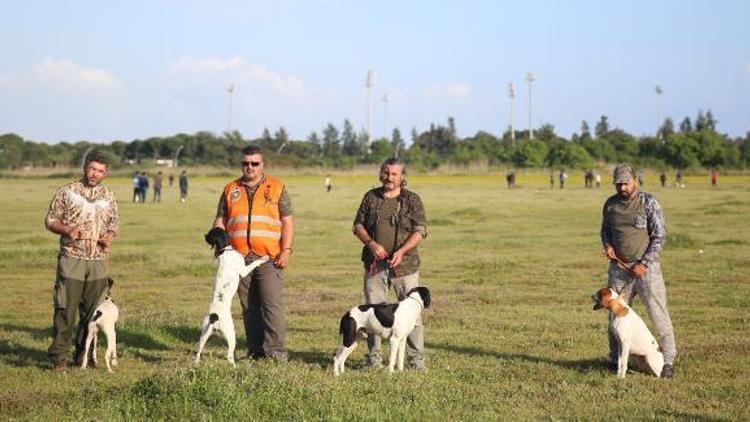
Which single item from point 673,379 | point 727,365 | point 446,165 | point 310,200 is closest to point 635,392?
point 673,379

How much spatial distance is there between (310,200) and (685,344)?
1732 inches

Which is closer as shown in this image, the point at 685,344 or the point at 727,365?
the point at 727,365

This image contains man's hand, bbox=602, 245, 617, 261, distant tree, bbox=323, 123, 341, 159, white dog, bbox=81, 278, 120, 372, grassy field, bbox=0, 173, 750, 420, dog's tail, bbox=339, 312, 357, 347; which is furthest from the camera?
distant tree, bbox=323, 123, 341, 159

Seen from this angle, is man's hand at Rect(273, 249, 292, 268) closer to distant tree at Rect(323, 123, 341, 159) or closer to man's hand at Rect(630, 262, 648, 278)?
man's hand at Rect(630, 262, 648, 278)

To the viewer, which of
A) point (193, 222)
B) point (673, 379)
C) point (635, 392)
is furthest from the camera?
point (193, 222)

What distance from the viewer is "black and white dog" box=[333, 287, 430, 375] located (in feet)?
28.0

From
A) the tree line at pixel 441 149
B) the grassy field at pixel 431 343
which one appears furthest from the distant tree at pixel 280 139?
the grassy field at pixel 431 343

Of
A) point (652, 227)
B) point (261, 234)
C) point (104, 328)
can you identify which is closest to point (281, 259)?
point (261, 234)

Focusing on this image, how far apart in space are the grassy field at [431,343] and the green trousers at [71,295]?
351 millimetres

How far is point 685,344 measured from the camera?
35.3ft

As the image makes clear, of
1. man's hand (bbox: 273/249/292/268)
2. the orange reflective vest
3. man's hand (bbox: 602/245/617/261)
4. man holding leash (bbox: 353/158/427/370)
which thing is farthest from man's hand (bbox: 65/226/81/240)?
man's hand (bbox: 602/245/617/261)

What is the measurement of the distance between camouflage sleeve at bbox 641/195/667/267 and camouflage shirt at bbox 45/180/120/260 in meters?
5.62

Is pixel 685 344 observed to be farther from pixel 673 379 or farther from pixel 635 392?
pixel 635 392

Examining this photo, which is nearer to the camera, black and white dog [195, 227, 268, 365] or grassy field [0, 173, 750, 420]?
grassy field [0, 173, 750, 420]
